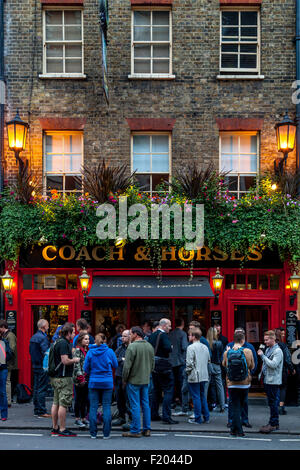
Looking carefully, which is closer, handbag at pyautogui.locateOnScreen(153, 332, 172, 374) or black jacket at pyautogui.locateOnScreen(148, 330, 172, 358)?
black jacket at pyautogui.locateOnScreen(148, 330, 172, 358)

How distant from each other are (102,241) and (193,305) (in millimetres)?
2797

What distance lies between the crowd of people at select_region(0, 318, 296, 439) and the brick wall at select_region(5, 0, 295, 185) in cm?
482

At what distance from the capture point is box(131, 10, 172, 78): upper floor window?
1554 cm

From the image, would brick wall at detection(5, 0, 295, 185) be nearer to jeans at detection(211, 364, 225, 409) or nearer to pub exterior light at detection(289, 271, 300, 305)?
pub exterior light at detection(289, 271, 300, 305)

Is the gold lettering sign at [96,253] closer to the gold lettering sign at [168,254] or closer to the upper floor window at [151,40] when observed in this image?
the gold lettering sign at [168,254]

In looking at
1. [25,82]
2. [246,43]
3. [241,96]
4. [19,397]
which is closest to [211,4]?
[246,43]

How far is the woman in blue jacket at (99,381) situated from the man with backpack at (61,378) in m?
0.40

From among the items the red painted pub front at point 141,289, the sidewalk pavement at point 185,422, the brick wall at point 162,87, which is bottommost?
the sidewalk pavement at point 185,422

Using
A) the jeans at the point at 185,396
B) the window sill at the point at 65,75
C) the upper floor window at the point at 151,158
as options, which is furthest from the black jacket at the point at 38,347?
the window sill at the point at 65,75

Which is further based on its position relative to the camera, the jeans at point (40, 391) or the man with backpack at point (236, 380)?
the jeans at point (40, 391)

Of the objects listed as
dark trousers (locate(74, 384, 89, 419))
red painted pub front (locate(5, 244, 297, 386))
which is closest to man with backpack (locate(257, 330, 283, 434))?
dark trousers (locate(74, 384, 89, 419))

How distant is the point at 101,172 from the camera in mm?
14062
